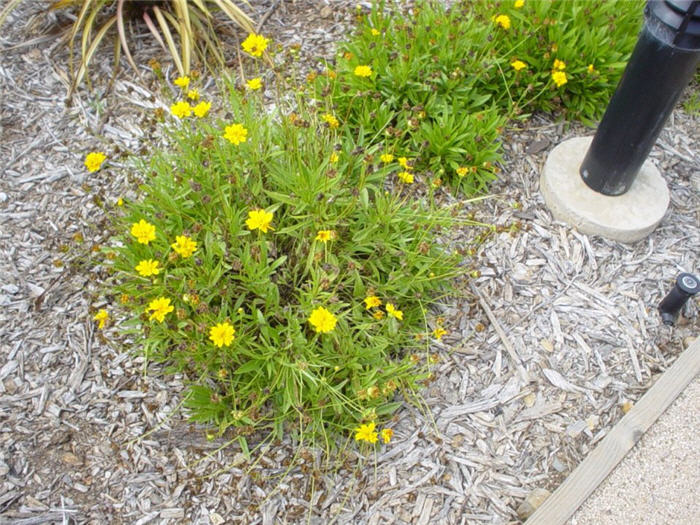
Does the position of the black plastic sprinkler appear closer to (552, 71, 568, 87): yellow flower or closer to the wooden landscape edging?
the wooden landscape edging

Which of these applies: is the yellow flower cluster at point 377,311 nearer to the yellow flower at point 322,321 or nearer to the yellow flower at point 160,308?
the yellow flower at point 322,321

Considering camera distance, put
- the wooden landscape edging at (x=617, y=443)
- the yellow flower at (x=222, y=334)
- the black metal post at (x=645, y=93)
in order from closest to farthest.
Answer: the yellow flower at (x=222, y=334) < the wooden landscape edging at (x=617, y=443) < the black metal post at (x=645, y=93)

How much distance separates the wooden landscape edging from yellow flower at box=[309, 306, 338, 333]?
107 cm

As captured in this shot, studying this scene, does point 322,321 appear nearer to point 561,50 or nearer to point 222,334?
point 222,334

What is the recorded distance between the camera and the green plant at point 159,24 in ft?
11.4

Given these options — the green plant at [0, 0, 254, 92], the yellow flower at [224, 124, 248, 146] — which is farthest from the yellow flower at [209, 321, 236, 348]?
the green plant at [0, 0, 254, 92]

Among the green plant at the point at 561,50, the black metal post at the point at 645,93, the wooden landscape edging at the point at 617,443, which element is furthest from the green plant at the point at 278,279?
the green plant at the point at 561,50

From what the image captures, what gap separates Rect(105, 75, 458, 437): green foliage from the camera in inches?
91.0

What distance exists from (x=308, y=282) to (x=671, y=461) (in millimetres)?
1682

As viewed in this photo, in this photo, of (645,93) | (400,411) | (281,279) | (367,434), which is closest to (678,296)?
(645,93)

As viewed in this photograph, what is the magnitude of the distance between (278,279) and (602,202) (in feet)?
5.90

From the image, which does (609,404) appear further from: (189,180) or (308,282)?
(189,180)

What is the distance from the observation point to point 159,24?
3.78 metres

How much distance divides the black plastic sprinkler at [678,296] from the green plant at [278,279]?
105 centimetres
